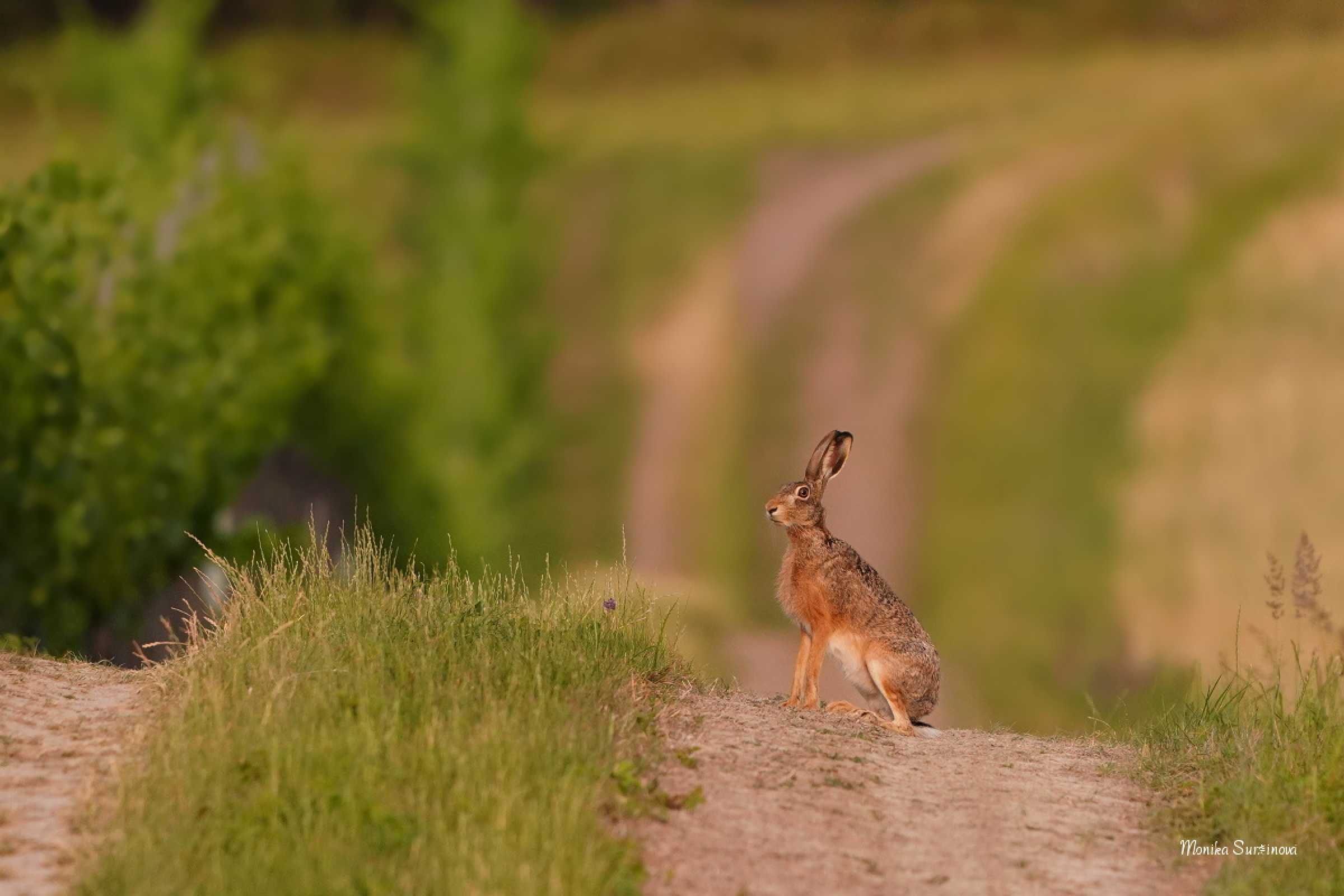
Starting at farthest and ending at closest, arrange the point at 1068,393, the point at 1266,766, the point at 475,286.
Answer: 1. the point at 475,286
2. the point at 1068,393
3. the point at 1266,766

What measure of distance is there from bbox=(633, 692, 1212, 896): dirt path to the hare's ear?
1357 millimetres

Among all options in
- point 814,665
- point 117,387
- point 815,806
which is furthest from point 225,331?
point 815,806

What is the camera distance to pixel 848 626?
9336mm

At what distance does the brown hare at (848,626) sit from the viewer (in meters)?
9.26

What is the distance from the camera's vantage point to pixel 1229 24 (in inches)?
1889

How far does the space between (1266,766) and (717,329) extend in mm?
29215

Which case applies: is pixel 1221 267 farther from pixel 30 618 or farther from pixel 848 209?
pixel 30 618

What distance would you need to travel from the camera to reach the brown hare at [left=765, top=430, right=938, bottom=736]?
30.4ft

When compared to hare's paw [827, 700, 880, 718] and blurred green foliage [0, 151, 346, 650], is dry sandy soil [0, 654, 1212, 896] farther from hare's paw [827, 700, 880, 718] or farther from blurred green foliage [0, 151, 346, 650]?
blurred green foliage [0, 151, 346, 650]

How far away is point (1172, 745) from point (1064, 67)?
42.8m

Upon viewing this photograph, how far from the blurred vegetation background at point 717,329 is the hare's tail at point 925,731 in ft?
3.46

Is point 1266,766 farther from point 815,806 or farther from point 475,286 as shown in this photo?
point 475,286

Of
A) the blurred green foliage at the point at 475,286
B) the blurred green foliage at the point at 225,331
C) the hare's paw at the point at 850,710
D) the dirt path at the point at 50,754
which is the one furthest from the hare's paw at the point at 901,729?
the blurred green foliage at the point at 475,286

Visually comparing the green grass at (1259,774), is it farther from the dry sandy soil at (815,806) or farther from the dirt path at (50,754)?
the dirt path at (50,754)
